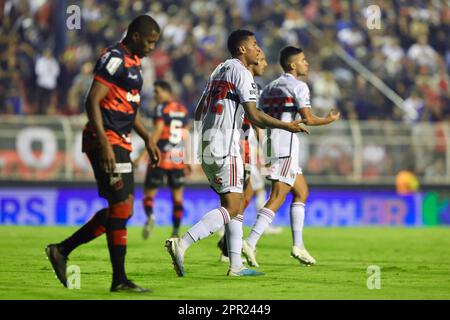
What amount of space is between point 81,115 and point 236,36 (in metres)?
10.8

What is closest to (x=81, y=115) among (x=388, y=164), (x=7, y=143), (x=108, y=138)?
(x=7, y=143)

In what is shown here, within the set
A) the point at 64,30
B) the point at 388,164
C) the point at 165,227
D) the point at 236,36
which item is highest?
the point at 64,30

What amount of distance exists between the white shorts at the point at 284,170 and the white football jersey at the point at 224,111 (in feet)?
5.66

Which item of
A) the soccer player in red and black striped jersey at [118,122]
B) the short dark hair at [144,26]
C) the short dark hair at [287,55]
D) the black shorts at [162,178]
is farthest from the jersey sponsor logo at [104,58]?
the black shorts at [162,178]

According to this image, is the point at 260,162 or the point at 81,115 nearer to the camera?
the point at 260,162

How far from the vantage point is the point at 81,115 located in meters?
20.0

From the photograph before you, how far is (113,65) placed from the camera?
7.84 metres

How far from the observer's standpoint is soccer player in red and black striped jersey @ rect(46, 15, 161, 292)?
783 cm

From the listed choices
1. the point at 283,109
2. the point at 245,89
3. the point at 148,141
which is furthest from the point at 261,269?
the point at 148,141

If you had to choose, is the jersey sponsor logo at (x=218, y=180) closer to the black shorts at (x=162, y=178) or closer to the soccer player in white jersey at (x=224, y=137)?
the soccer player in white jersey at (x=224, y=137)

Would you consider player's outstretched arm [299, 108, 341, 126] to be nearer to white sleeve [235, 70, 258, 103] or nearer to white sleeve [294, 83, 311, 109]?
white sleeve [294, 83, 311, 109]

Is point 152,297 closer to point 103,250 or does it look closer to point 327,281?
point 327,281

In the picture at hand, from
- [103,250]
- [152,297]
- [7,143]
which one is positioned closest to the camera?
[152,297]

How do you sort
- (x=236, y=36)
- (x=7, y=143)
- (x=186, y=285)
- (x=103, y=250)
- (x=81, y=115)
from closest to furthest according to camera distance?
1. (x=186, y=285)
2. (x=236, y=36)
3. (x=103, y=250)
4. (x=7, y=143)
5. (x=81, y=115)
